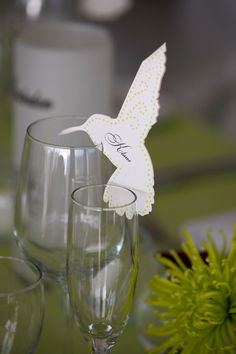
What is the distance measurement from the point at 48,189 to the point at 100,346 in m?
0.15

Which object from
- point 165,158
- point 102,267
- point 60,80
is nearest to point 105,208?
point 102,267

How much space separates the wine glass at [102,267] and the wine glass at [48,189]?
2.2 inches

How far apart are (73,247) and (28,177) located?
0.11 m

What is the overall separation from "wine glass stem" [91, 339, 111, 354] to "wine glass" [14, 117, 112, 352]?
9cm

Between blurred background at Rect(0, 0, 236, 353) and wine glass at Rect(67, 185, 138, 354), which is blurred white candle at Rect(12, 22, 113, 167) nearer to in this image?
blurred background at Rect(0, 0, 236, 353)

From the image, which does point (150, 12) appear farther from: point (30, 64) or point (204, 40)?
point (30, 64)

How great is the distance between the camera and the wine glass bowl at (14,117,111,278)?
637mm

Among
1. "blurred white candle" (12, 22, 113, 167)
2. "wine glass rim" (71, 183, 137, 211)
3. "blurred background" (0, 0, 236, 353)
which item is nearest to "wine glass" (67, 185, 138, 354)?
"wine glass rim" (71, 183, 137, 211)

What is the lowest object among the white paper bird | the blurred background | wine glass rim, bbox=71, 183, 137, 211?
the blurred background

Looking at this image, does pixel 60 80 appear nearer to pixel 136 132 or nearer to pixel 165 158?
pixel 165 158

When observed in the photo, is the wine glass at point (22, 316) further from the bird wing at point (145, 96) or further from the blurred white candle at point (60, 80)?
the blurred white candle at point (60, 80)

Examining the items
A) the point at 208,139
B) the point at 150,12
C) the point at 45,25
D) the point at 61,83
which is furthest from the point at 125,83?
the point at 150,12

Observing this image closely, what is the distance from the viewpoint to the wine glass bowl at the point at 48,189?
0.64 m

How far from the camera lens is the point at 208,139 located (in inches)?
57.2
